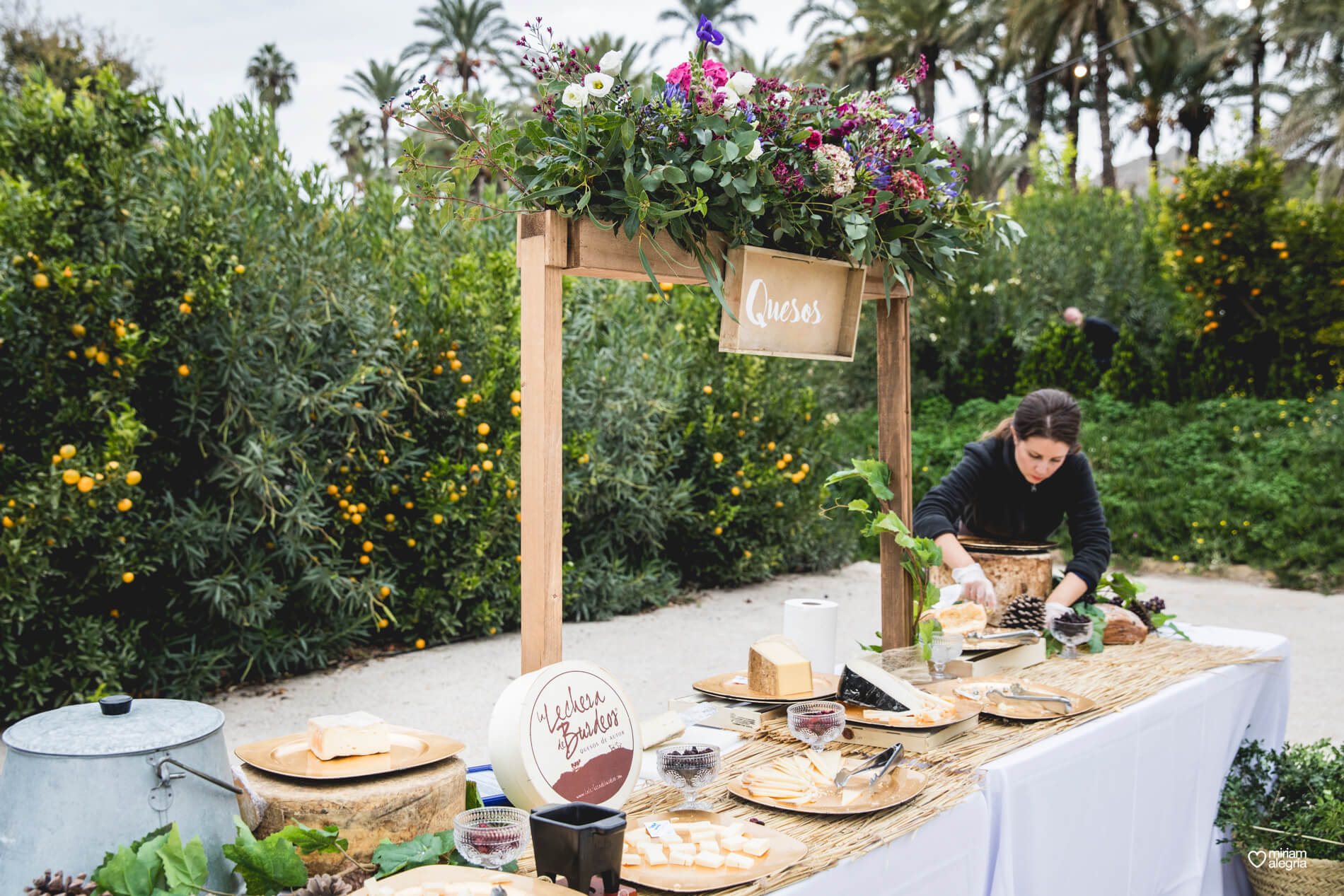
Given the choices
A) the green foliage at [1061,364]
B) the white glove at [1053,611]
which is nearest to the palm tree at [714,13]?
the green foliage at [1061,364]

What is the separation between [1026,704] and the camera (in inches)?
85.3

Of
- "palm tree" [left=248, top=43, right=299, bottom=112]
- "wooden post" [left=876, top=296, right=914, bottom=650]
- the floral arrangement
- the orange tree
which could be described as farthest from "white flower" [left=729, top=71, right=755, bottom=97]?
"palm tree" [left=248, top=43, right=299, bottom=112]

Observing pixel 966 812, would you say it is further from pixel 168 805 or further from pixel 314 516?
pixel 314 516

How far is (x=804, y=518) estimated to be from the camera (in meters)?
8.45

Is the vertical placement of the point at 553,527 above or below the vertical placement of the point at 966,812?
above

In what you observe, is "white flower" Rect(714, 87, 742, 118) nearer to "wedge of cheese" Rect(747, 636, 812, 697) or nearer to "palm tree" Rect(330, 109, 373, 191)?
"wedge of cheese" Rect(747, 636, 812, 697)

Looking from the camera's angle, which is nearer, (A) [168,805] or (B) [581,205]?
(A) [168,805]

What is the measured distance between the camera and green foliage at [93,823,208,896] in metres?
1.14

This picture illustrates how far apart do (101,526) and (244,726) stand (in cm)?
115

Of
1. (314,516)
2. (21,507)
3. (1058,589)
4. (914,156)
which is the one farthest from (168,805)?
(314,516)

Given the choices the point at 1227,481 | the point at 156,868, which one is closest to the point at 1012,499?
the point at 156,868

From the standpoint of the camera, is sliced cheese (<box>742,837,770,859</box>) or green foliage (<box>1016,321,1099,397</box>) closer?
sliced cheese (<box>742,837,770,859</box>)

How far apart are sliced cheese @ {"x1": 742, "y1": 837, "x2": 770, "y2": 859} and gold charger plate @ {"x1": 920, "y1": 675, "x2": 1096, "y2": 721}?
88 cm

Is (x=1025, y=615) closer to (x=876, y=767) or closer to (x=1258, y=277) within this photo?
(x=876, y=767)
